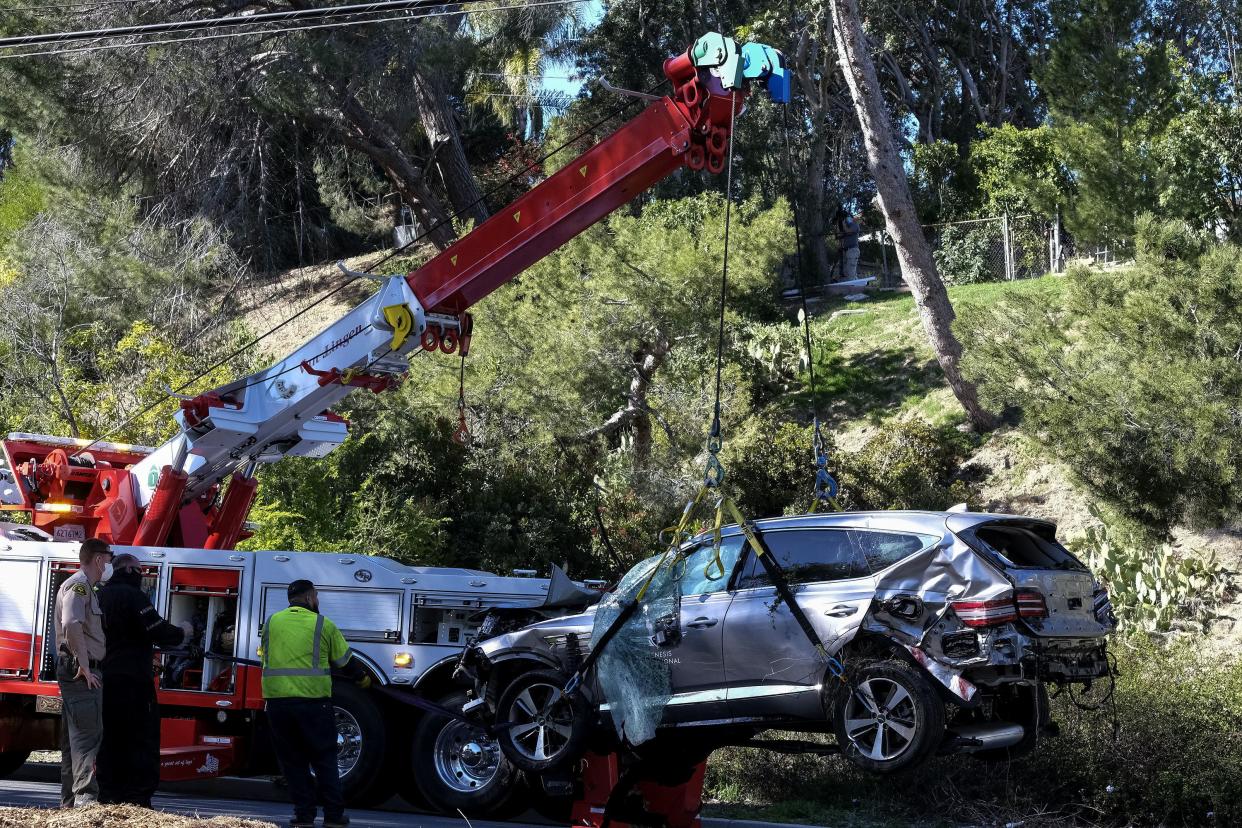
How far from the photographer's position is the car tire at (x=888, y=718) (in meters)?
7.66

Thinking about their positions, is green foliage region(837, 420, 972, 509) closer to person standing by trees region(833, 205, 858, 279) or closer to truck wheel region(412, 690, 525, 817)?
truck wheel region(412, 690, 525, 817)

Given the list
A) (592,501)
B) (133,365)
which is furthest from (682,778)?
(133,365)

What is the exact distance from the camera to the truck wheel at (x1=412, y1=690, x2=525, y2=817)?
33.5ft

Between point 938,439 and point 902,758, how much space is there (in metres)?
14.9

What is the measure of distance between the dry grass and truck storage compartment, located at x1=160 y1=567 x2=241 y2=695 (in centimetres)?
387

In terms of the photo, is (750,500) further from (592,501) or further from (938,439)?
(938,439)

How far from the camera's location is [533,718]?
9.01 meters

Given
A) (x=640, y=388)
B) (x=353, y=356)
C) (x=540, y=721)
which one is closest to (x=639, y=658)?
(x=540, y=721)

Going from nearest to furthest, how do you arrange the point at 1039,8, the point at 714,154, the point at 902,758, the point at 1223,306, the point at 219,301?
1. the point at 902,758
2. the point at 714,154
3. the point at 1223,306
4. the point at 219,301
5. the point at 1039,8

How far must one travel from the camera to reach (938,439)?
2200 centimetres

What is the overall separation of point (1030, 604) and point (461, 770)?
479 centimetres

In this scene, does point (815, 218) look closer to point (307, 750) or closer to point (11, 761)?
point (11, 761)

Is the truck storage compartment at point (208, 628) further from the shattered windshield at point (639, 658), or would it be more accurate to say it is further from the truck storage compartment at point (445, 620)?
the shattered windshield at point (639, 658)

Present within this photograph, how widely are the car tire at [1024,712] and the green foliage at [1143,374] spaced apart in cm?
638
